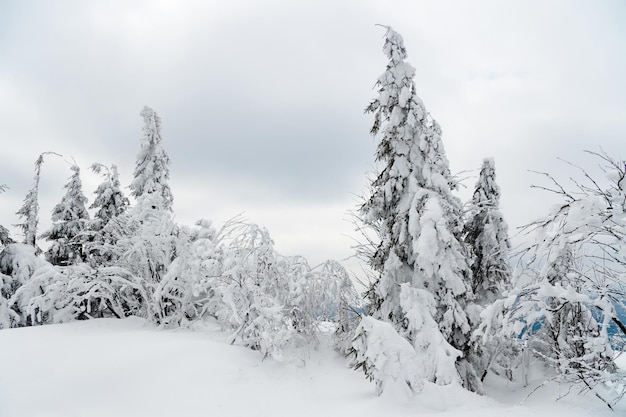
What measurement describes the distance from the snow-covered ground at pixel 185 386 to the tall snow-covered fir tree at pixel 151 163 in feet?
41.6

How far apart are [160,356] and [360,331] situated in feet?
14.2

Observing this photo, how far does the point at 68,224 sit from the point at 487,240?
20412 mm

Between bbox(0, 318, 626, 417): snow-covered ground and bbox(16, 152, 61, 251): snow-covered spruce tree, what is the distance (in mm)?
8849

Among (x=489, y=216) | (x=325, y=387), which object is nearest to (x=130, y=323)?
(x=325, y=387)

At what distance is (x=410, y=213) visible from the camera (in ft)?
32.5

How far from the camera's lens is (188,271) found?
12.0 m

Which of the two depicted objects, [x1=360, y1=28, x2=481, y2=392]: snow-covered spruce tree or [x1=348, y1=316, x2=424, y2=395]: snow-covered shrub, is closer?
[x1=348, y1=316, x2=424, y2=395]: snow-covered shrub

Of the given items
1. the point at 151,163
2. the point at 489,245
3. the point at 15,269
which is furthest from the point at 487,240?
the point at 15,269

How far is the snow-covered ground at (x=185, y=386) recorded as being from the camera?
6414 mm

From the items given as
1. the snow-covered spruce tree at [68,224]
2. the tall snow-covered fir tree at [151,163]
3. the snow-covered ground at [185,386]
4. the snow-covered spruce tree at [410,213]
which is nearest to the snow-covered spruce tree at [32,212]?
the snow-covered spruce tree at [68,224]

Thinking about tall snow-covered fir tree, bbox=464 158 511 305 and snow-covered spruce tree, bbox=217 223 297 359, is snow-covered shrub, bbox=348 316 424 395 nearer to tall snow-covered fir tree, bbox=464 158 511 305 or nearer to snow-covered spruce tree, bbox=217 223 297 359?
snow-covered spruce tree, bbox=217 223 297 359

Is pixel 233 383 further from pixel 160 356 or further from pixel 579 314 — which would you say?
pixel 579 314

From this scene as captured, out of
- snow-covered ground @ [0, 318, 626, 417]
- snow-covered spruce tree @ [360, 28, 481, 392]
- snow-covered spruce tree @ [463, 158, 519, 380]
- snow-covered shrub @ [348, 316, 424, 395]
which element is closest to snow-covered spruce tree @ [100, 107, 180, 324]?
snow-covered ground @ [0, 318, 626, 417]

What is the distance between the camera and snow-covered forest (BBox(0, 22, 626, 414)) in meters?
6.05
